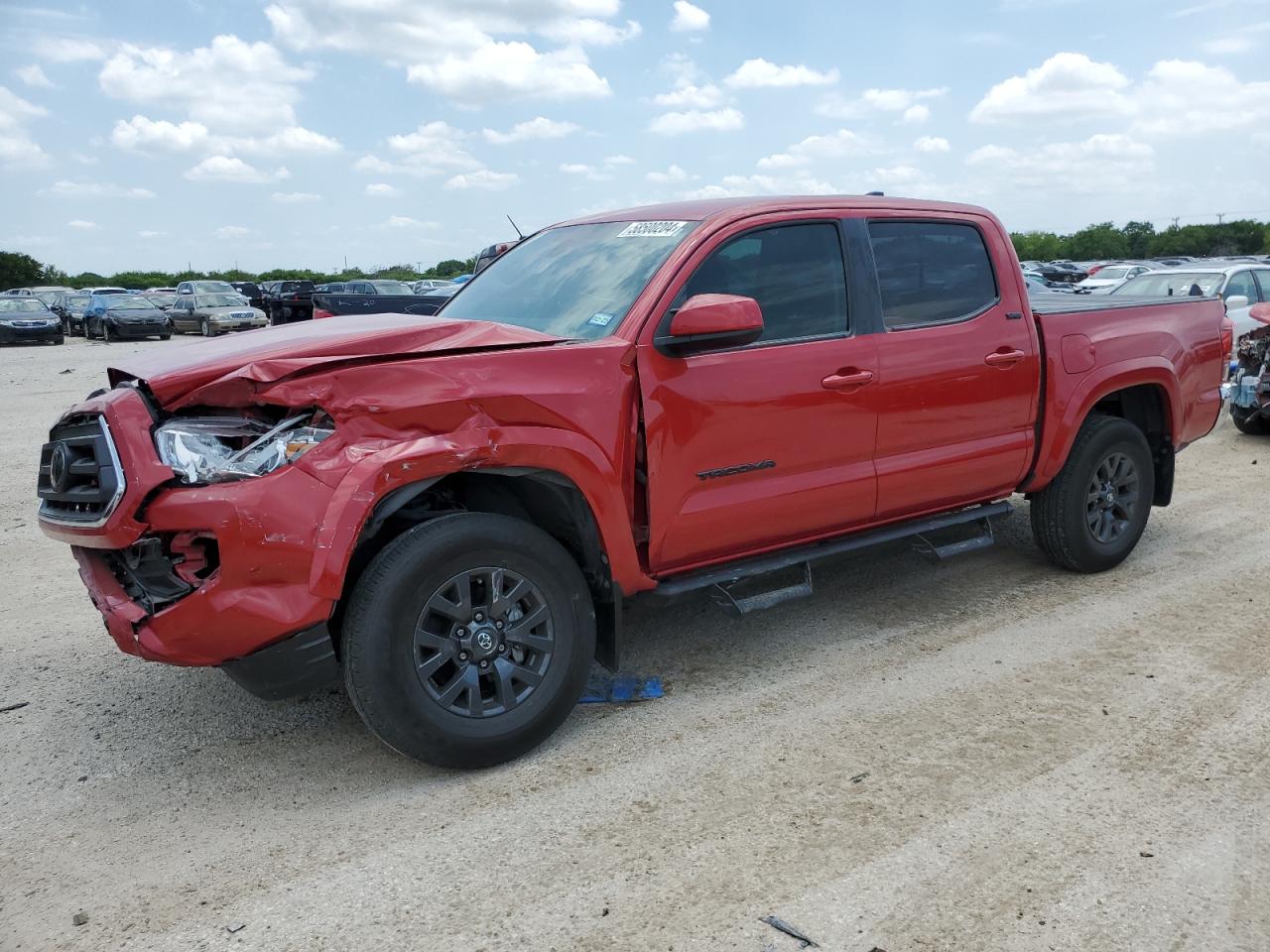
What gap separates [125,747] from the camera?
3.75 metres

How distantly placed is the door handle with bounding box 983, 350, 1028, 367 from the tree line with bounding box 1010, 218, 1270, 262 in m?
65.5

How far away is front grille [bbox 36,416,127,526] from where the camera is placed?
3.11 meters

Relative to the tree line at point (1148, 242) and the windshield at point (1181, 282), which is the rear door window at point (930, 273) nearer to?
the windshield at point (1181, 282)

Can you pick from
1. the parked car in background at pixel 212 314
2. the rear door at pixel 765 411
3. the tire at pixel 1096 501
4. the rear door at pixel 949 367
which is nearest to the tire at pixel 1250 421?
the tire at pixel 1096 501

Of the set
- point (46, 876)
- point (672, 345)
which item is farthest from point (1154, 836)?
point (46, 876)

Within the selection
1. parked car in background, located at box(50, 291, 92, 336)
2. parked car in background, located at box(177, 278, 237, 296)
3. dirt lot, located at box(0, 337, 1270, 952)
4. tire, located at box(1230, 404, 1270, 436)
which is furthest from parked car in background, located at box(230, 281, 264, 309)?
dirt lot, located at box(0, 337, 1270, 952)

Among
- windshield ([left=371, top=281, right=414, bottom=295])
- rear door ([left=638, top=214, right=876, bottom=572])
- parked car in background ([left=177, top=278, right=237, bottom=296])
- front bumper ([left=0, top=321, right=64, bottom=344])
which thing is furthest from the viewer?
windshield ([left=371, top=281, right=414, bottom=295])

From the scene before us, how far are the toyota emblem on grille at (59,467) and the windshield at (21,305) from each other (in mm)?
28232

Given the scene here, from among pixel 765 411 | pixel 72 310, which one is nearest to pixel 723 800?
pixel 765 411

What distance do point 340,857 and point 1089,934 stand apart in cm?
211

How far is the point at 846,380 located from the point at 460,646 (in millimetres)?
1950

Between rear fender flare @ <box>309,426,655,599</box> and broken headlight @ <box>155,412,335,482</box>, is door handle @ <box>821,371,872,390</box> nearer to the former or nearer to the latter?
rear fender flare @ <box>309,426,655,599</box>

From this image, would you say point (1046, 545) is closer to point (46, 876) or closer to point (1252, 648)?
point (1252, 648)

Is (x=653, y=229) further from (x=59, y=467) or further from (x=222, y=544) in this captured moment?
(x=59, y=467)
